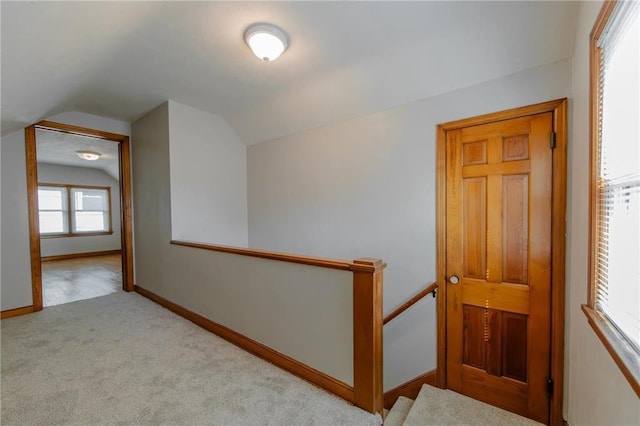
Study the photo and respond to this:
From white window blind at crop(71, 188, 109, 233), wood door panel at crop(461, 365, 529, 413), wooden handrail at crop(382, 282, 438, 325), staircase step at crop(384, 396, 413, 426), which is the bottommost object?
staircase step at crop(384, 396, 413, 426)

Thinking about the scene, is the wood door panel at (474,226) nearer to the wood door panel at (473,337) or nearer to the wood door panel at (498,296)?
the wood door panel at (498,296)

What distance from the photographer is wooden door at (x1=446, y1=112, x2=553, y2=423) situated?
193 cm

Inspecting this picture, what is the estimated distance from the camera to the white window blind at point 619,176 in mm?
996

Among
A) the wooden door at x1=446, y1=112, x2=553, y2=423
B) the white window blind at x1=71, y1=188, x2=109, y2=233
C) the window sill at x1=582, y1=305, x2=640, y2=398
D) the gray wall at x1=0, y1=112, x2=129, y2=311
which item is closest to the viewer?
the window sill at x1=582, y1=305, x2=640, y2=398

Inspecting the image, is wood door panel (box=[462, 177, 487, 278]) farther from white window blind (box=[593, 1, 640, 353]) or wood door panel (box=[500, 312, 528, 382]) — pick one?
white window blind (box=[593, 1, 640, 353])

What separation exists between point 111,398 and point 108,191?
8059 mm

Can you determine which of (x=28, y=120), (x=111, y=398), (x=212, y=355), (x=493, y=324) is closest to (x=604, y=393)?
(x=493, y=324)

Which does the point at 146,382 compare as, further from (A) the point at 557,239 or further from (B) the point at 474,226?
(A) the point at 557,239

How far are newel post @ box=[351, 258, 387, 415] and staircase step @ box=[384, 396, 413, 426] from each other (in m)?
0.57

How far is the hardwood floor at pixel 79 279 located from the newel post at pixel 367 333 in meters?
3.98

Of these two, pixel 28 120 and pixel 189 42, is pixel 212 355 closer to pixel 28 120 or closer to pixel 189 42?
pixel 189 42

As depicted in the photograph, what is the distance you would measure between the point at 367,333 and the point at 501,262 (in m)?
1.30

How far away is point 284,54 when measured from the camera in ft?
7.54

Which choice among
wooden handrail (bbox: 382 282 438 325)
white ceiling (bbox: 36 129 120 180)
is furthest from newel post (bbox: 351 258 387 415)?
white ceiling (bbox: 36 129 120 180)
